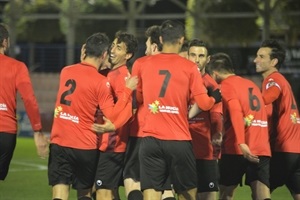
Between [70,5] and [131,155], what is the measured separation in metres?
36.8

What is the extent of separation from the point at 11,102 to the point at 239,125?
283 cm

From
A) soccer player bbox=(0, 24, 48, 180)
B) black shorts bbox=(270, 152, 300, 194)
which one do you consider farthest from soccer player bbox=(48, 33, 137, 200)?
black shorts bbox=(270, 152, 300, 194)

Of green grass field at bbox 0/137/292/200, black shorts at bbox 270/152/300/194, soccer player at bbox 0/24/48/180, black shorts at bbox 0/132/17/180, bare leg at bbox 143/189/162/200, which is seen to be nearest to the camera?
bare leg at bbox 143/189/162/200

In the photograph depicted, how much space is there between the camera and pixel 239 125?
1369 cm

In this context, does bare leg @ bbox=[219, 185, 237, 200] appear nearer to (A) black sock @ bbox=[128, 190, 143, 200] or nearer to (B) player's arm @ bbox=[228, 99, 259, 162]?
(B) player's arm @ bbox=[228, 99, 259, 162]

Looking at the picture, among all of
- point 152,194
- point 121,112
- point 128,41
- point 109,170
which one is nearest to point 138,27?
point 128,41

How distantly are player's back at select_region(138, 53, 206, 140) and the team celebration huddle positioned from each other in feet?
0.04

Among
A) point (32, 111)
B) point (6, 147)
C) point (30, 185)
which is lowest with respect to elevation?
point (30, 185)

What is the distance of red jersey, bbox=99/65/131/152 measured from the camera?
44.6ft

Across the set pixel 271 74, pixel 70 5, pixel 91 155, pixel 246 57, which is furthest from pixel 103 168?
pixel 70 5

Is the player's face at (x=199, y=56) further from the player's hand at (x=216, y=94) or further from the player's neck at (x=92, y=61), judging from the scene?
the player's neck at (x=92, y=61)

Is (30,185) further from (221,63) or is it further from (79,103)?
(79,103)

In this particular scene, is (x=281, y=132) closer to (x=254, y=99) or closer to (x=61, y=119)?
(x=254, y=99)

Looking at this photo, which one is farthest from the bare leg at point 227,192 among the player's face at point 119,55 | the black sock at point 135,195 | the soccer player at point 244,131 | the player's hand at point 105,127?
the player's hand at point 105,127
